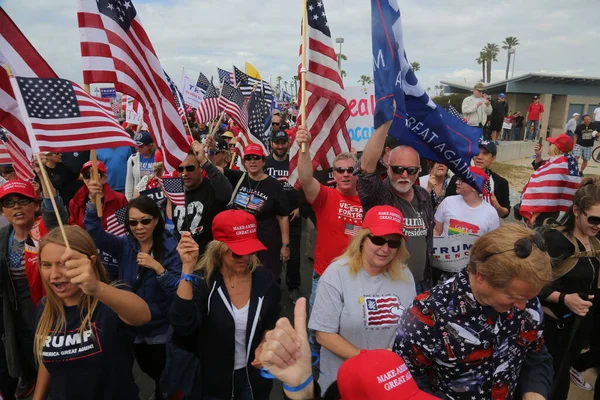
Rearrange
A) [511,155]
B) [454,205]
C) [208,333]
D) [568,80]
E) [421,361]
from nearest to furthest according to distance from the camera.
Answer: [421,361]
[208,333]
[454,205]
[511,155]
[568,80]

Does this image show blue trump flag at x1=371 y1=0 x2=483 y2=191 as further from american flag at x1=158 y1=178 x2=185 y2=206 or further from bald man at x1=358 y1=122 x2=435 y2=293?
american flag at x1=158 y1=178 x2=185 y2=206

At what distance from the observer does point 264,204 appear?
4492 mm

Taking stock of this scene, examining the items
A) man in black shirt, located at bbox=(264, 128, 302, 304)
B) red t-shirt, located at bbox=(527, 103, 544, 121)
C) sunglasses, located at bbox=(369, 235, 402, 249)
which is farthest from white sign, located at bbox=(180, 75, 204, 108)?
red t-shirt, located at bbox=(527, 103, 544, 121)

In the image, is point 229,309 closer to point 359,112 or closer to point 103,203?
point 103,203

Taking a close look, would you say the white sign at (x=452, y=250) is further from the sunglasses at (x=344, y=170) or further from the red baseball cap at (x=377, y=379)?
the red baseball cap at (x=377, y=379)

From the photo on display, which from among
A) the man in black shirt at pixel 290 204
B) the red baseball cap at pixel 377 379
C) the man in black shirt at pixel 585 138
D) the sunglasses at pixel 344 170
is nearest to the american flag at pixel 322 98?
the sunglasses at pixel 344 170

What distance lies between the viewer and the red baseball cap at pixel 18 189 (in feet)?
10.2

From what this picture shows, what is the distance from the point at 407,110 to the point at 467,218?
121 centimetres

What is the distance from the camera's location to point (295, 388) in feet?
4.40

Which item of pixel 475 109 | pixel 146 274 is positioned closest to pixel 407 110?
pixel 146 274

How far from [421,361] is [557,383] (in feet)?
6.45

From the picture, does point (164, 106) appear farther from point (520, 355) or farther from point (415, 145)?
point (520, 355)

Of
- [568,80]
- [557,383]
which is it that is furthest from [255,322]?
[568,80]

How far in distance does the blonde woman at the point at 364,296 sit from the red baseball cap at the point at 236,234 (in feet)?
1.72
